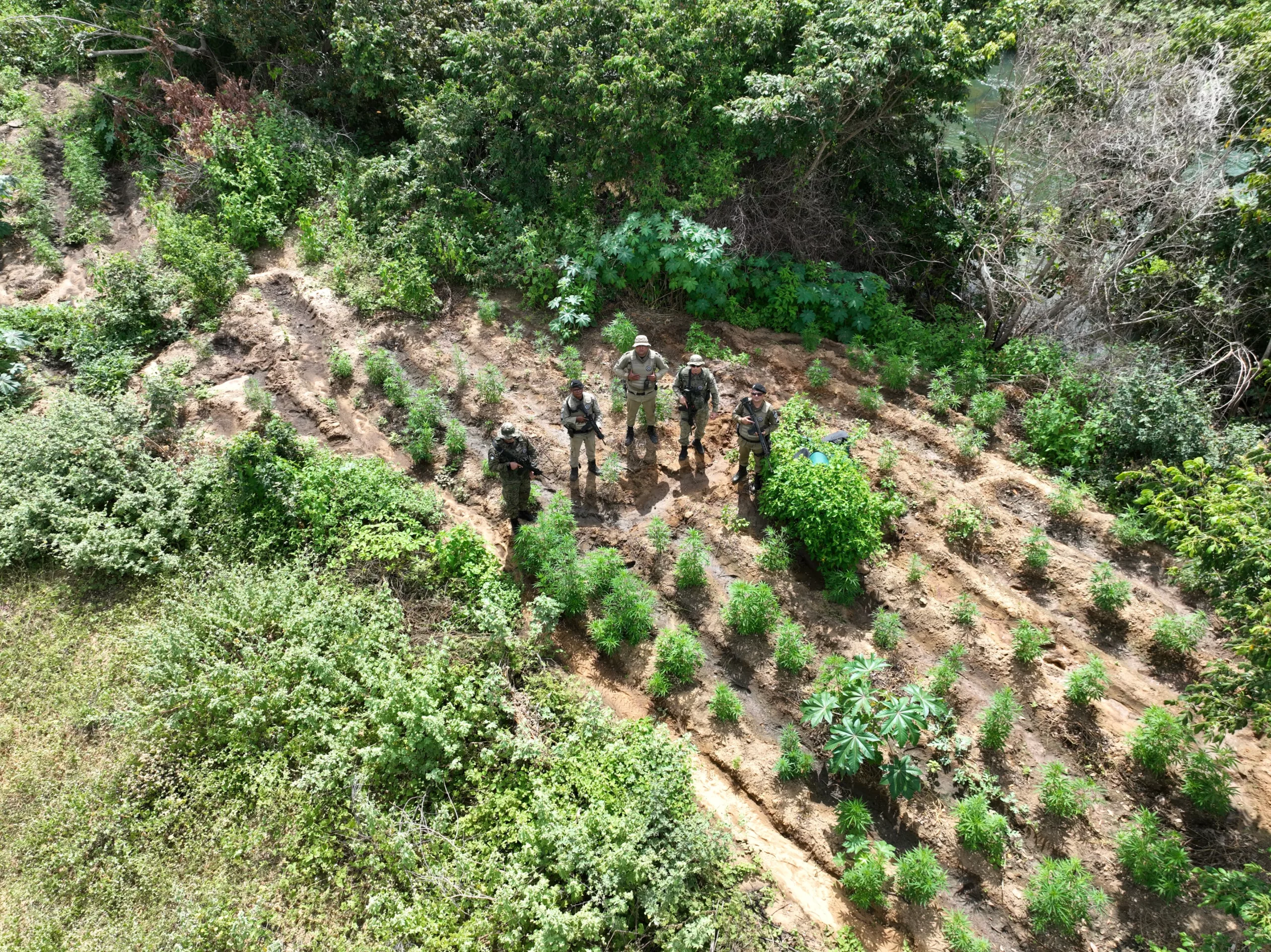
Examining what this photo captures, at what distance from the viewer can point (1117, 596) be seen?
7168 millimetres

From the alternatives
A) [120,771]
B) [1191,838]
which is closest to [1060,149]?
[1191,838]

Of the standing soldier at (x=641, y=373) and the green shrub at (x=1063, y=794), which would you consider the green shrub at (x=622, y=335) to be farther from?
the green shrub at (x=1063, y=794)

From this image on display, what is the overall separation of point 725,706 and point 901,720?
1.63 m

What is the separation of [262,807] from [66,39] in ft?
55.2

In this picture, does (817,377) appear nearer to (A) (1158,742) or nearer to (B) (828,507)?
→ (B) (828,507)

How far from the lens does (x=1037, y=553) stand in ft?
25.0

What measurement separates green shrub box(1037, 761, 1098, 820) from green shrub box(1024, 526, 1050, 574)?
2.25 metres

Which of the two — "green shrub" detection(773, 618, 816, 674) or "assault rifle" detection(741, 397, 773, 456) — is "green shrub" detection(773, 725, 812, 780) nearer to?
"green shrub" detection(773, 618, 816, 674)

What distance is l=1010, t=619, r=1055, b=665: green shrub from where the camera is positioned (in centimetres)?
696

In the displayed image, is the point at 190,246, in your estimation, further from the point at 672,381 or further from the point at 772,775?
the point at 772,775

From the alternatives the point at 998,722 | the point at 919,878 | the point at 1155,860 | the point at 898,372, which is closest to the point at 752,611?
the point at 998,722

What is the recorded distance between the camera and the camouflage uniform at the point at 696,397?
27.6 feet

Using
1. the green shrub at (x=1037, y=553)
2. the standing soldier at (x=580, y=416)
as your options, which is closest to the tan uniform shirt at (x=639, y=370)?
the standing soldier at (x=580, y=416)

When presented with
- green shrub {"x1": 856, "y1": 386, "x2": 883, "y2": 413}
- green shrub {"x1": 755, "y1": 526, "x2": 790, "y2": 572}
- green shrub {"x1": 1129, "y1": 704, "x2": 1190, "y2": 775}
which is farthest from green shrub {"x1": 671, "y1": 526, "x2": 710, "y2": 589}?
Result: green shrub {"x1": 1129, "y1": 704, "x2": 1190, "y2": 775}
